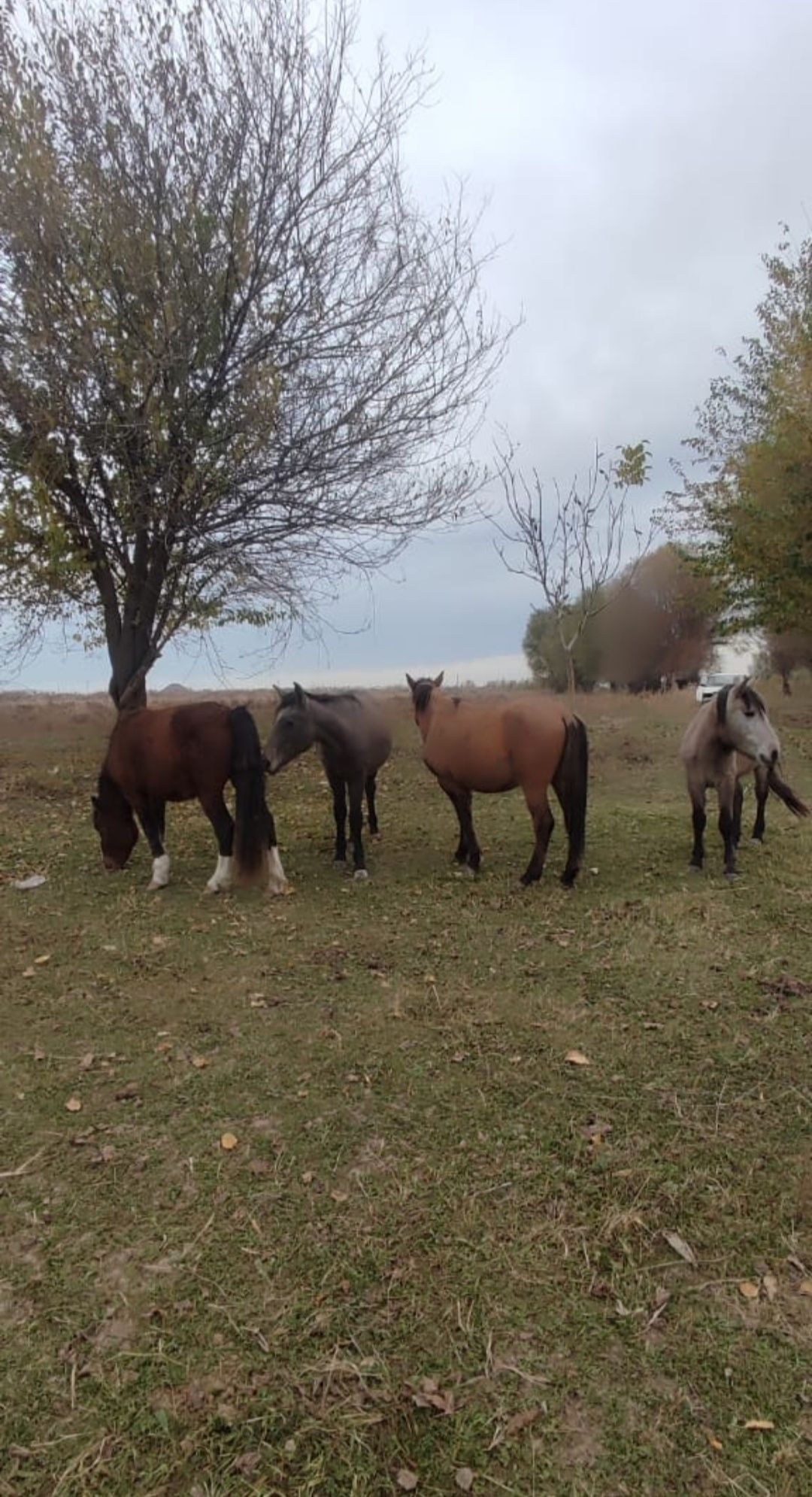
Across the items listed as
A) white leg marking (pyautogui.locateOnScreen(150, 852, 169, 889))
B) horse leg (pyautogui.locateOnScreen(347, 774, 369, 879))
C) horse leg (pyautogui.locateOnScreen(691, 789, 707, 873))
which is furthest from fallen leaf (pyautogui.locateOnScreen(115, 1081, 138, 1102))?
horse leg (pyautogui.locateOnScreen(691, 789, 707, 873))

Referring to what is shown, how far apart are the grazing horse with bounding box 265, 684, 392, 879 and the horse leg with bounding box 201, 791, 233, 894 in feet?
1.83

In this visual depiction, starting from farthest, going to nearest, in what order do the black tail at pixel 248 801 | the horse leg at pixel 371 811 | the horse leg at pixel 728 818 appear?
the horse leg at pixel 371 811 < the horse leg at pixel 728 818 < the black tail at pixel 248 801

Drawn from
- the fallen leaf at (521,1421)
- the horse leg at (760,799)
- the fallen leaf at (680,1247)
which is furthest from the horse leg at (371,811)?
the fallen leaf at (521,1421)

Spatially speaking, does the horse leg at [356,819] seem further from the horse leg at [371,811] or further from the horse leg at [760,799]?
the horse leg at [760,799]

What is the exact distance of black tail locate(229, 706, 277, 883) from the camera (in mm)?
6156

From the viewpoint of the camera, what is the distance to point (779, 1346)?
7.07 ft

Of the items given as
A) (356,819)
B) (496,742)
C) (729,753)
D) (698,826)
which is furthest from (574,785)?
(356,819)

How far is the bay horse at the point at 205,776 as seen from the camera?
6.22 meters

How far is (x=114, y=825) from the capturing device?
7.05 meters

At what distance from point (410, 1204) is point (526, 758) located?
13.2 ft

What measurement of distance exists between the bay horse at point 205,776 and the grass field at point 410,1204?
0.77 metres

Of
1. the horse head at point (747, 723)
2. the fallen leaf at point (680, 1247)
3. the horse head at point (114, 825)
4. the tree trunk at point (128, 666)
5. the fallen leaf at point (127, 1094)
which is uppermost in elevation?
the tree trunk at point (128, 666)

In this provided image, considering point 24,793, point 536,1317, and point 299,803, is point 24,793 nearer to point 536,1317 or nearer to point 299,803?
point 299,803

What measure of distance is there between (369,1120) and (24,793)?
842 cm
